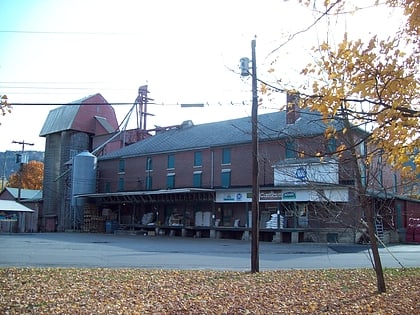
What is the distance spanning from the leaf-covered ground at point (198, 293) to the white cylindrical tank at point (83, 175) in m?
42.4

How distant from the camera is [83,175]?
2127 inches

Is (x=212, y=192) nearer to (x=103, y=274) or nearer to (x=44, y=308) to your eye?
(x=103, y=274)

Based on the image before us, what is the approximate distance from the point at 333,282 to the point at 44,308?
6961 millimetres

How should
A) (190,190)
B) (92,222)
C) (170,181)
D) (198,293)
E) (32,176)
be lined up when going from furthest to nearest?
(32,176)
(92,222)
(170,181)
(190,190)
(198,293)

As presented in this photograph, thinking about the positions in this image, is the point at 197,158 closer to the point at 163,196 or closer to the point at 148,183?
the point at 163,196

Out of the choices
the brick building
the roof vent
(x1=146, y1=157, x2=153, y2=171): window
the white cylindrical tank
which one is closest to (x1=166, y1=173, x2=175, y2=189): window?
the brick building

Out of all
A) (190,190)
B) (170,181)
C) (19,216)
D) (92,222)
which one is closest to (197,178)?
(170,181)

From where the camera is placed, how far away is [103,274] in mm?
12289

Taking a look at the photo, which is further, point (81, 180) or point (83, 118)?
point (83, 118)

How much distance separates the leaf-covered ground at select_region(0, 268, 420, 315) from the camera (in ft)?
26.1

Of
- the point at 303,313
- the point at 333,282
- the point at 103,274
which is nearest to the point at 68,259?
the point at 103,274

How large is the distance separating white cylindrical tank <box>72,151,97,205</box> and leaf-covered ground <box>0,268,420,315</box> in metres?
42.4

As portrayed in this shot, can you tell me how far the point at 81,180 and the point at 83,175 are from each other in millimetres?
612

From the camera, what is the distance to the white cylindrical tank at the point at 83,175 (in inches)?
2122
